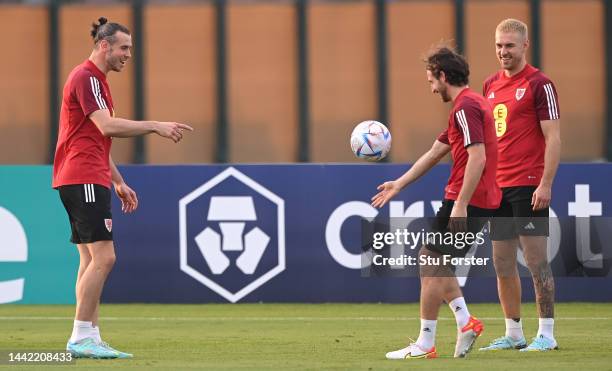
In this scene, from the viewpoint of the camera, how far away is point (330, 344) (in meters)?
10.1

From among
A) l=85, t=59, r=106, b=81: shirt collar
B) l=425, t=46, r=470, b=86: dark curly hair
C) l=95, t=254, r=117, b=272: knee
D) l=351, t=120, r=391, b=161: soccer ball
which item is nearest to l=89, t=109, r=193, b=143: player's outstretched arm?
l=85, t=59, r=106, b=81: shirt collar

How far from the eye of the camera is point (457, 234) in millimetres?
8508

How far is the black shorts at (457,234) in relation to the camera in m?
8.60

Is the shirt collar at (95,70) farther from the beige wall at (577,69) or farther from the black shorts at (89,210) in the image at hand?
the beige wall at (577,69)

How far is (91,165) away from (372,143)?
228 centimetres

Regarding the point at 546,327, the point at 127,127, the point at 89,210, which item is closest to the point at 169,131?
the point at 127,127

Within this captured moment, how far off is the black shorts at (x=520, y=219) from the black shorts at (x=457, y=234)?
0.51 m

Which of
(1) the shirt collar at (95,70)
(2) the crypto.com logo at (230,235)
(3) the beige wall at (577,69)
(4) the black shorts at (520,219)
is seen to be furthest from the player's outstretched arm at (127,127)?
(3) the beige wall at (577,69)

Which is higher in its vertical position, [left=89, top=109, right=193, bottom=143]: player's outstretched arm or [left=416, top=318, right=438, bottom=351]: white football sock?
[left=89, top=109, right=193, bottom=143]: player's outstretched arm

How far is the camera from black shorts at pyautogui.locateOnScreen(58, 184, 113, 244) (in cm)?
899

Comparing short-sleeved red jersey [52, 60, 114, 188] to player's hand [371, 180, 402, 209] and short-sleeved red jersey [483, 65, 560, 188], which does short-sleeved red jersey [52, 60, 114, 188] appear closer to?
player's hand [371, 180, 402, 209]

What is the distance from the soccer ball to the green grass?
1447mm

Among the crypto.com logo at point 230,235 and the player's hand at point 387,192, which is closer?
the player's hand at point 387,192

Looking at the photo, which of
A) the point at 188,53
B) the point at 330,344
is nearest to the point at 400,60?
the point at 188,53
